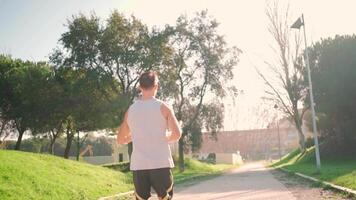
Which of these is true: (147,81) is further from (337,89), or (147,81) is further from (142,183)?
(337,89)

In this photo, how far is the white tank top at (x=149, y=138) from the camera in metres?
4.79

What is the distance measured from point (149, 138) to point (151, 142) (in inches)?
1.8

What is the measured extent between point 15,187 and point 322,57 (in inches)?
1255

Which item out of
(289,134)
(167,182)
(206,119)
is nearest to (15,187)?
(167,182)

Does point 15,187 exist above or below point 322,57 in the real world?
below

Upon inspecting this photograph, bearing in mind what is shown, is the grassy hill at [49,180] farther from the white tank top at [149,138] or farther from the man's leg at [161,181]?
the man's leg at [161,181]

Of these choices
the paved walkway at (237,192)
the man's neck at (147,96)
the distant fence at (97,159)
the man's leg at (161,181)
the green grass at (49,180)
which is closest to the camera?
the man's leg at (161,181)

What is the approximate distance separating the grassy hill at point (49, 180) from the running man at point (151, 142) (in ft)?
25.4

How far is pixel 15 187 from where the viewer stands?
40.9ft

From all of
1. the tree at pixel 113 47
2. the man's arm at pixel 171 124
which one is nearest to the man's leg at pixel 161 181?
the man's arm at pixel 171 124

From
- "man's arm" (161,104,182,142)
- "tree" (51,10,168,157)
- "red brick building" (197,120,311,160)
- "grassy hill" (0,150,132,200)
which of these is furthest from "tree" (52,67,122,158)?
"red brick building" (197,120,311,160)

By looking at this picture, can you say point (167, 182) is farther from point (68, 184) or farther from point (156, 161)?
point (68, 184)

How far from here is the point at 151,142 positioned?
4828 millimetres

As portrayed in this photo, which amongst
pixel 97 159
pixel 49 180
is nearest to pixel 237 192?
pixel 49 180
